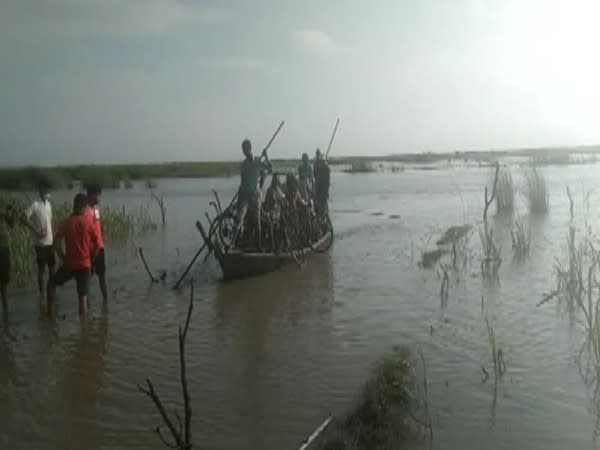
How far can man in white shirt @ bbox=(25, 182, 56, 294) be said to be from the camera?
338 inches

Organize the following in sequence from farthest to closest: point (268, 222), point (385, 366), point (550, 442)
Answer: point (268, 222), point (385, 366), point (550, 442)

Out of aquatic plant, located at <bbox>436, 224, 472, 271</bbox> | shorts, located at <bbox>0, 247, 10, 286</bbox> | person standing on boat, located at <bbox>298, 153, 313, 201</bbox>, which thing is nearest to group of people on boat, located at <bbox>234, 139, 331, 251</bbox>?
person standing on boat, located at <bbox>298, 153, 313, 201</bbox>

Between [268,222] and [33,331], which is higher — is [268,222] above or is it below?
above

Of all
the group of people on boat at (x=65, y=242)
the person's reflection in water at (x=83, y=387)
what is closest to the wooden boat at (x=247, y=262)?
the group of people on boat at (x=65, y=242)

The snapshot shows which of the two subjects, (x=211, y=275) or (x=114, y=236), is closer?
(x=211, y=275)

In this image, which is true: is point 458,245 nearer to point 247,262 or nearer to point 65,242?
point 247,262

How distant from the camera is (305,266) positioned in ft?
41.5

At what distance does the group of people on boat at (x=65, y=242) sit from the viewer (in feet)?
25.6

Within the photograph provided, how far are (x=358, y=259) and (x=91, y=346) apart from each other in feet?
23.4

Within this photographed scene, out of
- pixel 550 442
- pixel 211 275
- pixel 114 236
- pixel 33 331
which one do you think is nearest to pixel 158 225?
pixel 114 236

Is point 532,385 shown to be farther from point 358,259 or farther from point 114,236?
point 114,236

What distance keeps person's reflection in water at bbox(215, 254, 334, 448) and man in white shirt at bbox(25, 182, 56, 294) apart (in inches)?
101

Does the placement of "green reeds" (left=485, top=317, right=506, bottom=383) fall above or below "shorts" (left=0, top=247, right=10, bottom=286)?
below

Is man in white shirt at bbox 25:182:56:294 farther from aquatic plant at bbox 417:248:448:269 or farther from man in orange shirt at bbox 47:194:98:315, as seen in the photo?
aquatic plant at bbox 417:248:448:269
